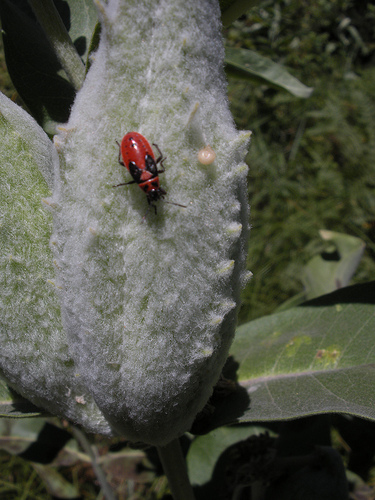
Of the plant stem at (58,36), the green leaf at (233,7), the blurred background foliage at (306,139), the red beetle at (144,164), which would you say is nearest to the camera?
the red beetle at (144,164)

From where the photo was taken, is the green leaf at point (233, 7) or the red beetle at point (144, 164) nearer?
the red beetle at point (144, 164)

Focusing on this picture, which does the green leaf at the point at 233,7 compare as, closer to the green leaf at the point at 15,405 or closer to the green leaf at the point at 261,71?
the green leaf at the point at 261,71

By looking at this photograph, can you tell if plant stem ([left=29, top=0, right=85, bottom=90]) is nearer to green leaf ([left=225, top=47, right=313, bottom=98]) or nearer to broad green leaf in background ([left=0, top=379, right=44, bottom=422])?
green leaf ([left=225, top=47, right=313, bottom=98])

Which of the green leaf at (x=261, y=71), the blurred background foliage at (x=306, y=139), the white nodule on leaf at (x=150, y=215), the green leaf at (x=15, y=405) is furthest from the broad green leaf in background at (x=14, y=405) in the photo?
the blurred background foliage at (x=306, y=139)

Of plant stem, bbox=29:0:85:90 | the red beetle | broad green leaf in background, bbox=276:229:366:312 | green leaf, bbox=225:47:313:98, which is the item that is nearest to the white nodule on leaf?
the red beetle

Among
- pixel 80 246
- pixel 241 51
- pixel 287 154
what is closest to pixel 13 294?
pixel 80 246

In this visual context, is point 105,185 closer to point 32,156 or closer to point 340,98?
point 32,156

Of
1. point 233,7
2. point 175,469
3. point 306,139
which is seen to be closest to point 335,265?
point 175,469
